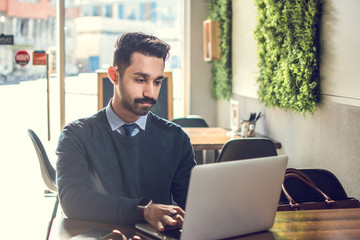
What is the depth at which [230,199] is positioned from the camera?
57.4 inches

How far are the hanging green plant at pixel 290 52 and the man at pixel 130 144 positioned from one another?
66.2 inches

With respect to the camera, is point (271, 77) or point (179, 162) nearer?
point (179, 162)

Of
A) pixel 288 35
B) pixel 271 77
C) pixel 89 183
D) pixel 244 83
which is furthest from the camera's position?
pixel 244 83

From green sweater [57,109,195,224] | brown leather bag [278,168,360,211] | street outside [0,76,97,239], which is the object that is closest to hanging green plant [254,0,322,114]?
brown leather bag [278,168,360,211]

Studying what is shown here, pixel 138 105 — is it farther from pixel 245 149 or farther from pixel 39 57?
pixel 39 57

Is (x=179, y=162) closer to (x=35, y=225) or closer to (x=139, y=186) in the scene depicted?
(x=139, y=186)

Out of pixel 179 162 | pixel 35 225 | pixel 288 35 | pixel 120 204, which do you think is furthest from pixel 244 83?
pixel 120 204

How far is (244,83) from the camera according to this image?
525 centimetres

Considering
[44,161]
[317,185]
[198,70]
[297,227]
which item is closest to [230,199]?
[297,227]

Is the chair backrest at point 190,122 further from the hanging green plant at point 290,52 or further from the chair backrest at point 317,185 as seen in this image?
the chair backrest at point 317,185

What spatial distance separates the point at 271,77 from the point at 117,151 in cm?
245

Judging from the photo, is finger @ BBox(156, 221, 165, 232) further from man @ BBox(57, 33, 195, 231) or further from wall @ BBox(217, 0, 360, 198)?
wall @ BBox(217, 0, 360, 198)

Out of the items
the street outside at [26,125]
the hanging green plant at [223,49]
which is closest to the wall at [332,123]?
the hanging green plant at [223,49]

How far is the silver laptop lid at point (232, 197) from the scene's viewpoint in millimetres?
1377
